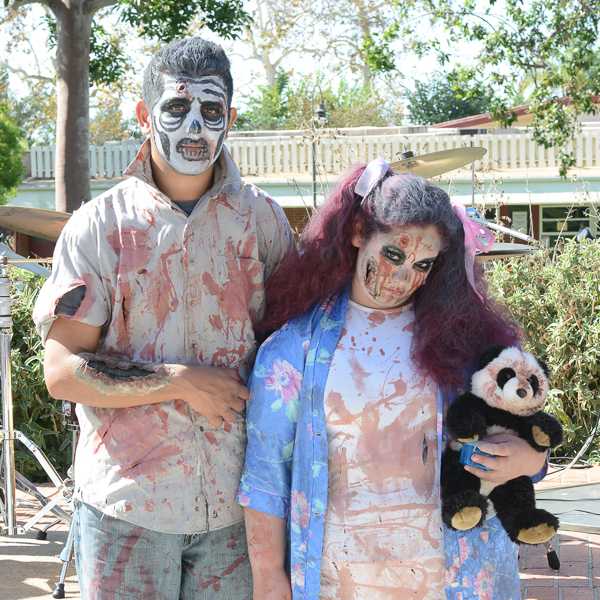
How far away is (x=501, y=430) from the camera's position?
2158mm

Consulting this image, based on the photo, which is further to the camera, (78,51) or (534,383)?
(78,51)

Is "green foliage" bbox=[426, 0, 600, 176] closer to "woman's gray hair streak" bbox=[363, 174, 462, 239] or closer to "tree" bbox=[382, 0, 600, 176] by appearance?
"tree" bbox=[382, 0, 600, 176]

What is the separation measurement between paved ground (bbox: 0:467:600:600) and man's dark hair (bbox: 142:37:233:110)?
263cm

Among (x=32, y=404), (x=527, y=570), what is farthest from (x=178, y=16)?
(x=527, y=570)

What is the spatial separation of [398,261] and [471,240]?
0.70ft

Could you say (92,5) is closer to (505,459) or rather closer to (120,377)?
(120,377)

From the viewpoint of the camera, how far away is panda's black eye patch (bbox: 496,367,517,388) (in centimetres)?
210

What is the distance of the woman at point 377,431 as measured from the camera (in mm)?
2066

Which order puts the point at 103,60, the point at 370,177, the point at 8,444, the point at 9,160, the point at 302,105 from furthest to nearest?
the point at 302,105, the point at 9,160, the point at 103,60, the point at 8,444, the point at 370,177

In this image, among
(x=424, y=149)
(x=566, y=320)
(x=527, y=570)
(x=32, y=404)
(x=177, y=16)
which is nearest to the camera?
(x=527, y=570)

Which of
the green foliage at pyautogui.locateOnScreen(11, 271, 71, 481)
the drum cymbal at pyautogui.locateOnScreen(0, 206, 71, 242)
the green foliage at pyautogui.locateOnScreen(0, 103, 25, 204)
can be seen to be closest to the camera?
the drum cymbal at pyautogui.locateOnScreen(0, 206, 71, 242)

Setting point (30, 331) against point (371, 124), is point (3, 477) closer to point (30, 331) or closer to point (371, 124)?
point (30, 331)

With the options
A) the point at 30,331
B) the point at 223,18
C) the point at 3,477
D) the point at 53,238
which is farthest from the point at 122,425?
the point at 223,18

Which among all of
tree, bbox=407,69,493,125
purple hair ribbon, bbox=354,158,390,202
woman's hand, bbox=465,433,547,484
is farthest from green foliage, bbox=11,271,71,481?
tree, bbox=407,69,493,125
